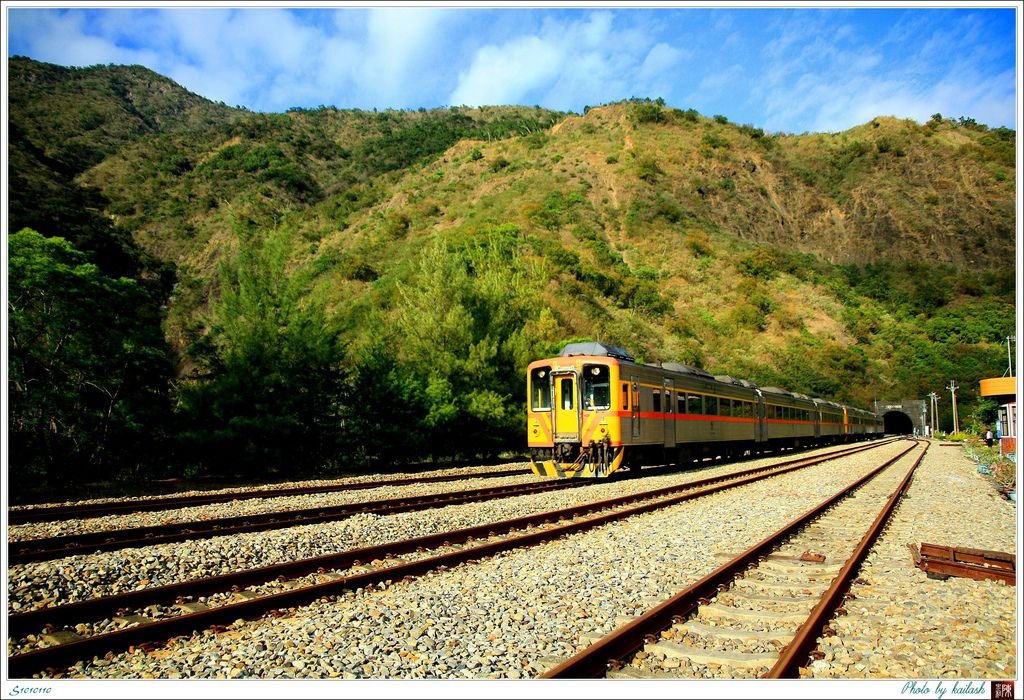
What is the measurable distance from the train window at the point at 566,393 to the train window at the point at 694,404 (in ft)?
16.8

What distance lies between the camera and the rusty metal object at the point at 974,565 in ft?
21.6

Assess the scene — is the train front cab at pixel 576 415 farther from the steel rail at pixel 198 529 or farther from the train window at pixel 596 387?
the steel rail at pixel 198 529

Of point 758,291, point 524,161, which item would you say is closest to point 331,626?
point 758,291

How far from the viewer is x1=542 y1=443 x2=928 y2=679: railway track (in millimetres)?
4184

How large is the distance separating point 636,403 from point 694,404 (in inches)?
177

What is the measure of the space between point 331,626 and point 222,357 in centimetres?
1483

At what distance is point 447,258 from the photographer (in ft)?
78.2

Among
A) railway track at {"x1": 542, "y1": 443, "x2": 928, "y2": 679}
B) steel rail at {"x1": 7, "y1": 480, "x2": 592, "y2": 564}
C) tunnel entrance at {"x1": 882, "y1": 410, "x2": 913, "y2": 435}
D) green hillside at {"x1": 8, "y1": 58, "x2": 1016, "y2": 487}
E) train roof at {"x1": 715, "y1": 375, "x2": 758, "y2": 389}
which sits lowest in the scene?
tunnel entrance at {"x1": 882, "y1": 410, "x2": 913, "y2": 435}

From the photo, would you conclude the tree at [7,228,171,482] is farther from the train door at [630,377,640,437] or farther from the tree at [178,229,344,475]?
the train door at [630,377,640,437]

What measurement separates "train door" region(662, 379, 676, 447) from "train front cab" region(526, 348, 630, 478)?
2529mm

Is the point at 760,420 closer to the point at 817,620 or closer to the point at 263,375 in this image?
the point at 263,375

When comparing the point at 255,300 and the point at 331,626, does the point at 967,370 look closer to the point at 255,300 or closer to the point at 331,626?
the point at 255,300

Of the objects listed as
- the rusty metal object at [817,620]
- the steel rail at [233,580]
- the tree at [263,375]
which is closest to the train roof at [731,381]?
the tree at [263,375]

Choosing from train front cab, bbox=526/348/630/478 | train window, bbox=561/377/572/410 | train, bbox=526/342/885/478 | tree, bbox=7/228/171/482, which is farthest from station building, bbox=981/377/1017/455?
tree, bbox=7/228/171/482
